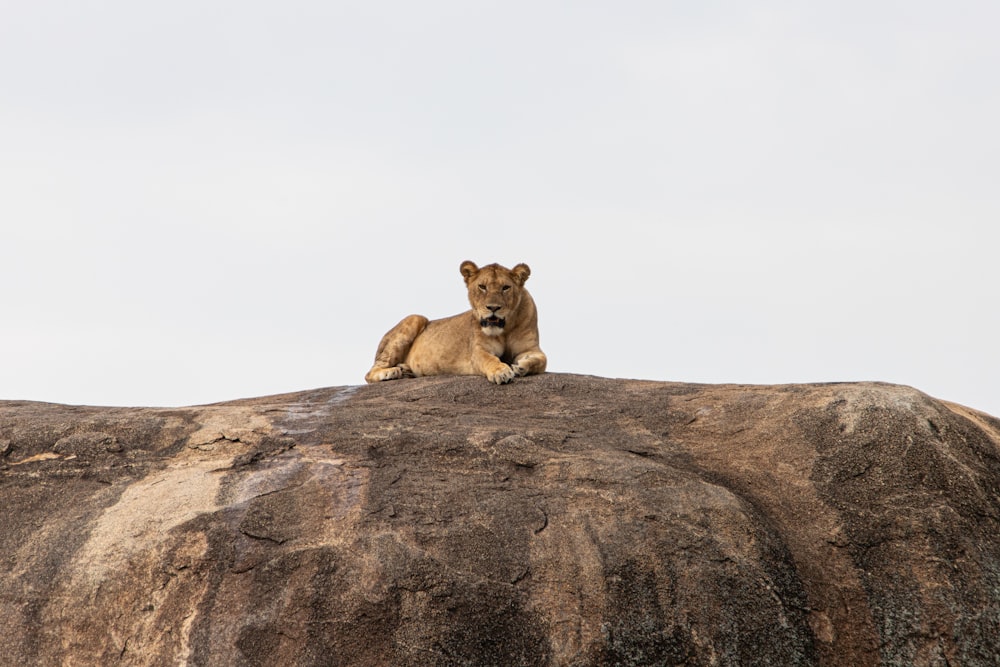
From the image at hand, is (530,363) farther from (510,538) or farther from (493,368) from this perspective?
(510,538)

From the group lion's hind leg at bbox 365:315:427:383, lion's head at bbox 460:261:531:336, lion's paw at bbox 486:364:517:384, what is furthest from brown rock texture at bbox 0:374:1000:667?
lion's hind leg at bbox 365:315:427:383

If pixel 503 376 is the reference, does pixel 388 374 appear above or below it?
above

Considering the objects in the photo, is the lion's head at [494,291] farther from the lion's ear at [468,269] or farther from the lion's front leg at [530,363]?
the lion's front leg at [530,363]

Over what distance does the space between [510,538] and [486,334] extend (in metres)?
5.28

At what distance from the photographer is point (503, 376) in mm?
11578

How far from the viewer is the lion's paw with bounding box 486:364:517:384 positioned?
11.5 meters

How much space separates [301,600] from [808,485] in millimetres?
3929

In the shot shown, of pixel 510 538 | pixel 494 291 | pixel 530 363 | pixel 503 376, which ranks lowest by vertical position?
pixel 510 538

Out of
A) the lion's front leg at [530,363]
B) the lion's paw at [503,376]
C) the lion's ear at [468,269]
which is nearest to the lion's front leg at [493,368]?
the lion's paw at [503,376]

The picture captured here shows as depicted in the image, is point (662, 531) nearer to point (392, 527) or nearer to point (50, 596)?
point (392, 527)

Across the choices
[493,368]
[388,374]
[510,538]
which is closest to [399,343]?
[388,374]

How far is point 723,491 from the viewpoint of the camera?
27.7 feet

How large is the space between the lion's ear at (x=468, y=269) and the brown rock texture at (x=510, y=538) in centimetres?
369

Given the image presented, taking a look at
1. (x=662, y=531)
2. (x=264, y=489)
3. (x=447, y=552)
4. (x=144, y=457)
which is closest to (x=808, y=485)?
(x=662, y=531)
